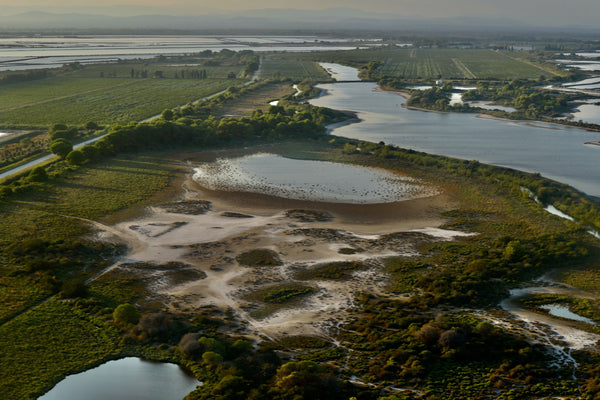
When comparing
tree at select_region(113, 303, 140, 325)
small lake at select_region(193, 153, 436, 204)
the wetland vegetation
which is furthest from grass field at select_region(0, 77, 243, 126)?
tree at select_region(113, 303, 140, 325)

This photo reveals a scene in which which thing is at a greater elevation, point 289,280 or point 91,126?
point 91,126

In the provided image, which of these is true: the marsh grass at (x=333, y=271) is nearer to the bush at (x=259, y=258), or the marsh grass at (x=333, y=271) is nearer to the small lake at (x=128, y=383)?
the bush at (x=259, y=258)

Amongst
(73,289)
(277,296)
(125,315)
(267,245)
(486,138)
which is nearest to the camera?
(125,315)

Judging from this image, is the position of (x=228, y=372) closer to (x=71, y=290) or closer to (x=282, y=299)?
(x=282, y=299)

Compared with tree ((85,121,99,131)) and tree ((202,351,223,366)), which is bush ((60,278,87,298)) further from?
tree ((85,121,99,131))

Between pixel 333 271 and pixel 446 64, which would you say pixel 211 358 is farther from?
pixel 446 64

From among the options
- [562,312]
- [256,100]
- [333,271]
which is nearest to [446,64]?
[256,100]

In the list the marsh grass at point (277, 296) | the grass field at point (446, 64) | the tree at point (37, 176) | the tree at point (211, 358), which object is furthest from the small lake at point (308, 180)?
the grass field at point (446, 64)
